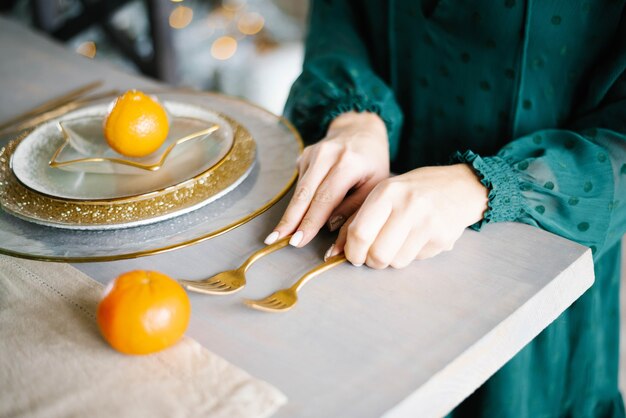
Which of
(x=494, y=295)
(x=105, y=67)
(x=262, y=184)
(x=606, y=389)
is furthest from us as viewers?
(x=105, y=67)

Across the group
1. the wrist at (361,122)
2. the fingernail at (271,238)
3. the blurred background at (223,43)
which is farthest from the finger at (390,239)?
the blurred background at (223,43)

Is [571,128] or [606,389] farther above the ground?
[571,128]

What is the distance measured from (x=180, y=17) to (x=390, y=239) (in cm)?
246

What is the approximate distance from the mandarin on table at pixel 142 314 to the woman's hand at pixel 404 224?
0.54 feet

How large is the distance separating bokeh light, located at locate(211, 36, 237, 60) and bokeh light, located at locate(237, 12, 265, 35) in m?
0.08

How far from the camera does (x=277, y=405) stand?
1.45 ft

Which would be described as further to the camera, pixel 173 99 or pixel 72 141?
pixel 173 99

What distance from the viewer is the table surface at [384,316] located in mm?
464

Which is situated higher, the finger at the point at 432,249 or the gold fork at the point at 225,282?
the finger at the point at 432,249

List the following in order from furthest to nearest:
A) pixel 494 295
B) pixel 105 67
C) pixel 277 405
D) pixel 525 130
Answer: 1. pixel 105 67
2. pixel 525 130
3. pixel 494 295
4. pixel 277 405

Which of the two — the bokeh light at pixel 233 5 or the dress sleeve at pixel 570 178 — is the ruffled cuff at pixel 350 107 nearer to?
the dress sleeve at pixel 570 178

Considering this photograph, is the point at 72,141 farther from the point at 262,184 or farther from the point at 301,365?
the point at 301,365

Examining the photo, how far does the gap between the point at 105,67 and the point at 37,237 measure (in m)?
0.58

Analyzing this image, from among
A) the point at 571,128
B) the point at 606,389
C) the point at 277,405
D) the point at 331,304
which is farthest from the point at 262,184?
the point at 606,389
